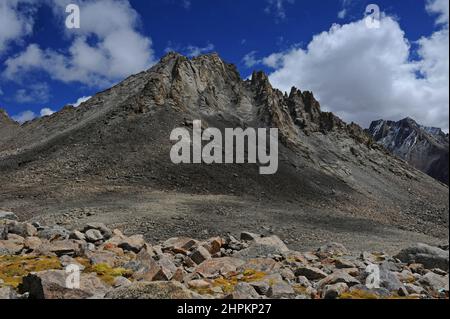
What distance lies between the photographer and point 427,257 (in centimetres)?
1540

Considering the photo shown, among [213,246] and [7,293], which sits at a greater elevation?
[213,246]

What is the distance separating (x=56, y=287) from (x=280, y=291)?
17.5ft

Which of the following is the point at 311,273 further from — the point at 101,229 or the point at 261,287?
the point at 101,229

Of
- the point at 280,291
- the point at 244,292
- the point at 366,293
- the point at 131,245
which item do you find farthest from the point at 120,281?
the point at 366,293

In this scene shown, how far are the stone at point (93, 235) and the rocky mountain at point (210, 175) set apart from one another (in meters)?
6.08

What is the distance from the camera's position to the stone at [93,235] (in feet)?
61.3

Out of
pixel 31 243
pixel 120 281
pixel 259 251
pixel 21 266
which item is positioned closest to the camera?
pixel 120 281

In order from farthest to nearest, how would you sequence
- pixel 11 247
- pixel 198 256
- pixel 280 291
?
pixel 11 247 → pixel 198 256 → pixel 280 291

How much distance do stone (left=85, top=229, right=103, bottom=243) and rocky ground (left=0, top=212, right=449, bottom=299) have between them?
4 centimetres

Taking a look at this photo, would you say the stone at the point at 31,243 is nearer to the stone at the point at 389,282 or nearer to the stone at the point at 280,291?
the stone at the point at 280,291

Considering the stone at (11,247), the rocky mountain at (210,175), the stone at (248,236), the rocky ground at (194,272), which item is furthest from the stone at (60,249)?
the rocky mountain at (210,175)
